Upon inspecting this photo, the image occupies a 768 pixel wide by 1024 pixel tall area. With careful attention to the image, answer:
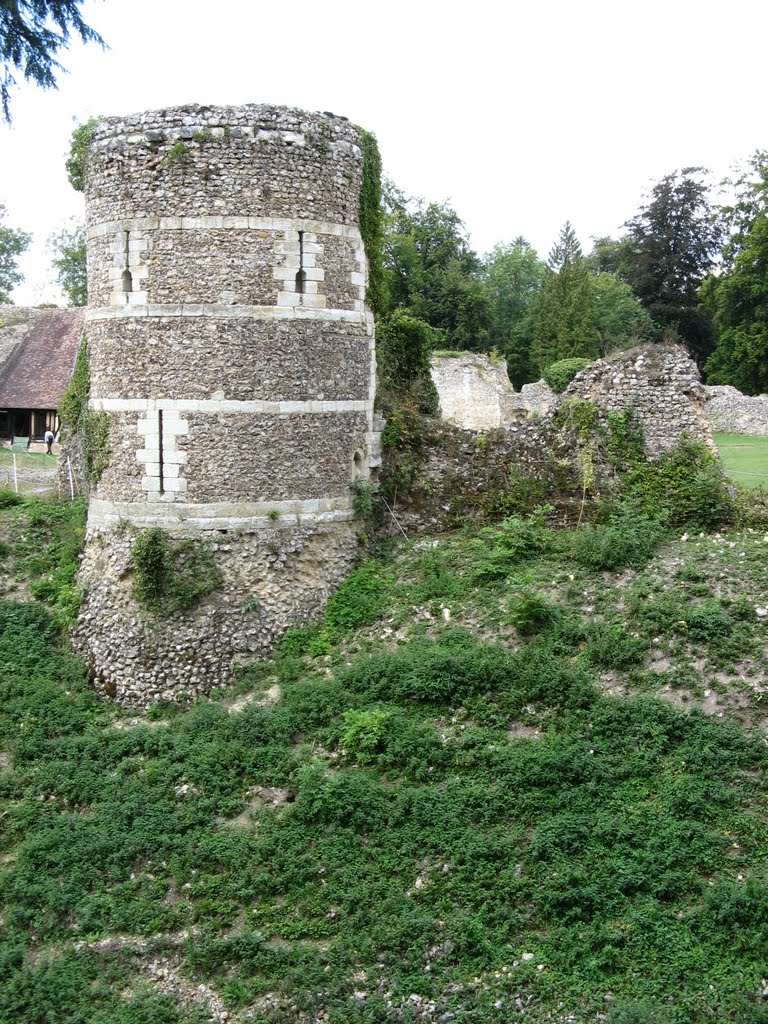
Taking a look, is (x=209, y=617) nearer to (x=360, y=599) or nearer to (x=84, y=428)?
(x=360, y=599)

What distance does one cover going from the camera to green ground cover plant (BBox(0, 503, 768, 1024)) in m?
7.80

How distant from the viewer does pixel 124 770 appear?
10758 mm

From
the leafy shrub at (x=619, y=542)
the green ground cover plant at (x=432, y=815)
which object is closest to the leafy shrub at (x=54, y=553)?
the green ground cover plant at (x=432, y=815)

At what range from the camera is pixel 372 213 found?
1344 centimetres

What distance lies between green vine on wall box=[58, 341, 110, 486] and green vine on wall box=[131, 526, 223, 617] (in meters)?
1.51

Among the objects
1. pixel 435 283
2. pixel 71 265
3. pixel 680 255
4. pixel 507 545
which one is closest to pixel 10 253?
pixel 71 265

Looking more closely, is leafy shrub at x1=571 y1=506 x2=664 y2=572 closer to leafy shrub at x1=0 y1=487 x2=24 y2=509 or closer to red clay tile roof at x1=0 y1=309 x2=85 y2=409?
leafy shrub at x1=0 y1=487 x2=24 y2=509

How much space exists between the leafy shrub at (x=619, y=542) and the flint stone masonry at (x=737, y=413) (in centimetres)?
2058

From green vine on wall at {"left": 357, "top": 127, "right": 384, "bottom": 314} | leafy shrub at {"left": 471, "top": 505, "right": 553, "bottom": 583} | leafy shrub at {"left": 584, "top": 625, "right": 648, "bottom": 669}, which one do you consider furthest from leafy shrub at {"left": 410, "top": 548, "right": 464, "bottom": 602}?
green vine on wall at {"left": 357, "top": 127, "right": 384, "bottom": 314}

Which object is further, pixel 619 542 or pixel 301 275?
pixel 301 275

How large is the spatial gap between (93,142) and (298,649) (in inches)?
289

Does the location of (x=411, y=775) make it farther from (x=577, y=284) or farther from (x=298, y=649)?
(x=577, y=284)

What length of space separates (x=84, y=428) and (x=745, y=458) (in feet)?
50.2

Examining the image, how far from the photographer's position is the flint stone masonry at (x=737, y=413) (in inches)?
1260
